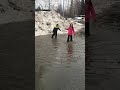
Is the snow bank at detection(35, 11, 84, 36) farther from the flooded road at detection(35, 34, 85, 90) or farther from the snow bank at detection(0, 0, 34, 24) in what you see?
the flooded road at detection(35, 34, 85, 90)

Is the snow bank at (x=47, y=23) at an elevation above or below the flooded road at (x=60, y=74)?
above

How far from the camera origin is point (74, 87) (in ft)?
25.7

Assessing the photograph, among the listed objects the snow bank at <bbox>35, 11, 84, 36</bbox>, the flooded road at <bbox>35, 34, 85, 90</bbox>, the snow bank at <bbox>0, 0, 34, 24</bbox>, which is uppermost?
the snow bank at <bbox>0, 0, 34, 24</bbox>

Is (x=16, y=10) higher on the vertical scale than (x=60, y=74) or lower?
higher

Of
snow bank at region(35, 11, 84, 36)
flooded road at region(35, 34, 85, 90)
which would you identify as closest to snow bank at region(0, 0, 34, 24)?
snow bank at region(35, 11, 84, 36)

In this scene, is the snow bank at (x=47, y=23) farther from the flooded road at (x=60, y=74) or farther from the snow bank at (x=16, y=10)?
the flooded road at (x=60, y=74)

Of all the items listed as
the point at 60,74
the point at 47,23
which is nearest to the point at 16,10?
the point at 47,23

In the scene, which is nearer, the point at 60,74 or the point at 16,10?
the point at 60,74

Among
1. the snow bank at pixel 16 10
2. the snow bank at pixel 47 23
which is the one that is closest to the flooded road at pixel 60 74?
the snow bank at pixel 47 23

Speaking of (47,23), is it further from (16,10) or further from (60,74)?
(60,74)

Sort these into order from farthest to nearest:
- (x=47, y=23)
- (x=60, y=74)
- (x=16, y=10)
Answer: (x=16, y=10)
(x=47, y=23)
(x=60, y=74)

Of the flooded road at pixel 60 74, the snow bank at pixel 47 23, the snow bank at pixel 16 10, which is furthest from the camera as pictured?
the snow bank at pixel 16 10

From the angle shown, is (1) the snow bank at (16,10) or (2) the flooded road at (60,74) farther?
(1) the snow bank at (16,10)

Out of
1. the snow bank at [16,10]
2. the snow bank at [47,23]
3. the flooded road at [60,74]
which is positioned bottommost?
the flooded road at [60,74]
